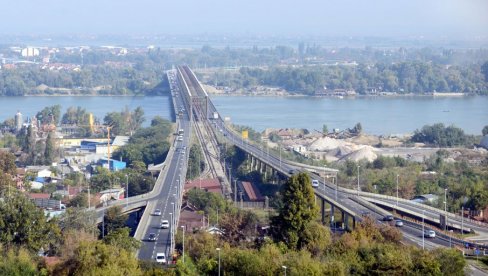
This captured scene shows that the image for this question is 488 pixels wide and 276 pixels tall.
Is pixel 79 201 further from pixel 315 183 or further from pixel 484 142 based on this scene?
pixel 484 142

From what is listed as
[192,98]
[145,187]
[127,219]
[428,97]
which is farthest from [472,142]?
[428,97]

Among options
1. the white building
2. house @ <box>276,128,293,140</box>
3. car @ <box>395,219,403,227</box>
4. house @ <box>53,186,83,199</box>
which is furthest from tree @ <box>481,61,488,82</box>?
the white building

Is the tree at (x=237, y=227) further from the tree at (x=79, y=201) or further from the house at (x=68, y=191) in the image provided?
the house at (x=68, y=191)

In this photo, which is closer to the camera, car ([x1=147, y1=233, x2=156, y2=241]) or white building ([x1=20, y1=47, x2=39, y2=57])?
car ([x1=147, y1=233, x2=156, y2=241])

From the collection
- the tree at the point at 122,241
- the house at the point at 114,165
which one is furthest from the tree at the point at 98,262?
the house at the point at 114,165

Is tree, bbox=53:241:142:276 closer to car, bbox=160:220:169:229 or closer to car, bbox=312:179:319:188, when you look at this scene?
car, bbox=160:220:169:229

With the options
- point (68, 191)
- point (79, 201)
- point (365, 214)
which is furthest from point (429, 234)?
point (68, 191)
